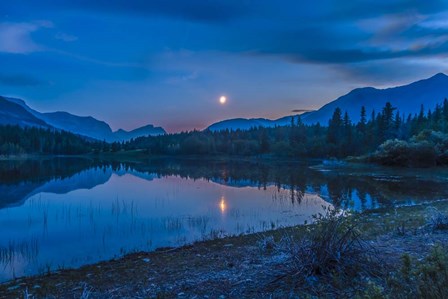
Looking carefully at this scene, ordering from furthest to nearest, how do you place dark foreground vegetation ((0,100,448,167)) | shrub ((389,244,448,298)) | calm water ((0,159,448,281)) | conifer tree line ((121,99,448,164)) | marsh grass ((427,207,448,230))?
conifer tree line ((121,99,448,164)) → dark foreground vegetation ((0,100,448,167)) → calm water ((0,159,448,281)) → marsh grass ((427,207,448,230)) → shrub ((389,244,448,298))

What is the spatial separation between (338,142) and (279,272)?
110m

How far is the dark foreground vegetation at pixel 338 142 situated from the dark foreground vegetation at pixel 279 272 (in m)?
57.1

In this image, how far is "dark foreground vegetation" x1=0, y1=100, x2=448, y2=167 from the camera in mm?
63597

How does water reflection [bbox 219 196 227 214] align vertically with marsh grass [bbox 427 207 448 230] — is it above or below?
below

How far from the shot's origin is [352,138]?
106 metres

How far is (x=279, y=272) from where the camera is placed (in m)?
8.38

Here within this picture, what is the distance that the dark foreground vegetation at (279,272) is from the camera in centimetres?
709

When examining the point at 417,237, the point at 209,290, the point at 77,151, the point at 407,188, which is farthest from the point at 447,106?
the point at 77,151

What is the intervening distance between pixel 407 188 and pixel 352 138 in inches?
2961

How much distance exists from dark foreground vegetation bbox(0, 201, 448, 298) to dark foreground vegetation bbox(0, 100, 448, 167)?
5714 cm

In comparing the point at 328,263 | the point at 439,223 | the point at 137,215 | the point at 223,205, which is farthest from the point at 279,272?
the point at 223,205

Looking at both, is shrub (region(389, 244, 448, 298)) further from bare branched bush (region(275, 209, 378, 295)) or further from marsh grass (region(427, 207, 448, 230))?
marsh grass (region(427, 207, 448, 230))

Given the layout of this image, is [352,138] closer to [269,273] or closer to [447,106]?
[447,106]

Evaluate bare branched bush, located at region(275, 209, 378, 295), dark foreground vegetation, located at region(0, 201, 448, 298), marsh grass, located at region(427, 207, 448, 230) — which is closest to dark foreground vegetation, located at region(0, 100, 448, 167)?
marsh grass, located at region(427, 207, 448, 230)
